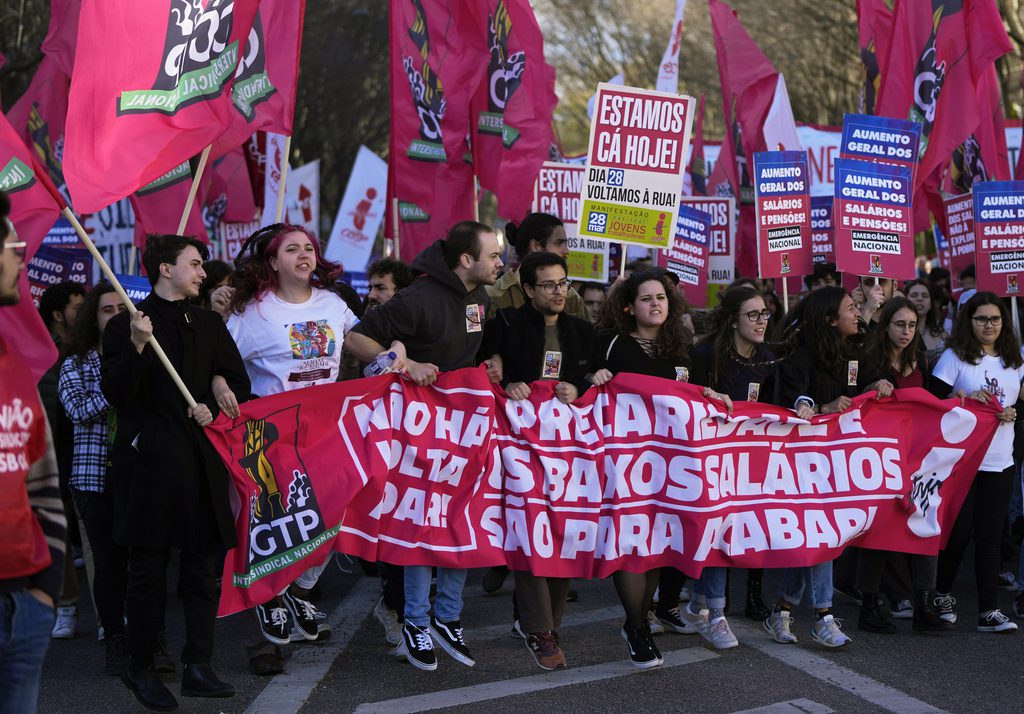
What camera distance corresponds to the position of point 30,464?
3861 millimetres

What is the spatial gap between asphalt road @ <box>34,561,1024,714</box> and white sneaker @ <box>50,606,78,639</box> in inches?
3.4

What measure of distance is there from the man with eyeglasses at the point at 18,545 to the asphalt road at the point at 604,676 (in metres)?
2.24

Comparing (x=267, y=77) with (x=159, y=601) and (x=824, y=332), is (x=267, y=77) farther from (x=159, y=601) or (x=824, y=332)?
(x=159, y=601)

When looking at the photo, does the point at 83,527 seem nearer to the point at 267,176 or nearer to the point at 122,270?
the point at 267,176

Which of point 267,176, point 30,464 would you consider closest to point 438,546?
point 30,464

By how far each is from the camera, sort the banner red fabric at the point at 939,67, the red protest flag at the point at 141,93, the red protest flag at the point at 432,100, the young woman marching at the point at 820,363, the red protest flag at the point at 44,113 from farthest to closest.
→ 1. the red protest flag at the point at 44,113
2. the red protest flag at the point at 432,100
3. the banner red fabric at the point at 939,67
4. the young woman marching at the point at 820,363
5. the red protest flag at the point at 141,93

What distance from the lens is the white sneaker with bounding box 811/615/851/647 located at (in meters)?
6.85

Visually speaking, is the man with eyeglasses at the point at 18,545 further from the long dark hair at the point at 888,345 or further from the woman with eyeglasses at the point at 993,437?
the woman with eyeglasses at the point at 993,437

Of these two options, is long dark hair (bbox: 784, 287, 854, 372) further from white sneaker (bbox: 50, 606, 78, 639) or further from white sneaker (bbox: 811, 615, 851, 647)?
white sneaker (bbox: 50, 606, 78, 639)

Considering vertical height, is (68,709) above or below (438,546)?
below

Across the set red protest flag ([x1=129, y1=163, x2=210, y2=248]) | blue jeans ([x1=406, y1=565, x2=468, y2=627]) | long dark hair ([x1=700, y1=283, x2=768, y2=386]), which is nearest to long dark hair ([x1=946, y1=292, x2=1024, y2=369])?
long dark hair ([x1=700, y1=283, x2=768, y2=386])

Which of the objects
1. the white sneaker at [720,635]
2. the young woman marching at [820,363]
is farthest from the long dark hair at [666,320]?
Result: the white sneaker at [720,635]

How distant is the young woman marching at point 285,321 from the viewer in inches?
267

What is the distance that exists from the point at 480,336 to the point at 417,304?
0.41 meters
